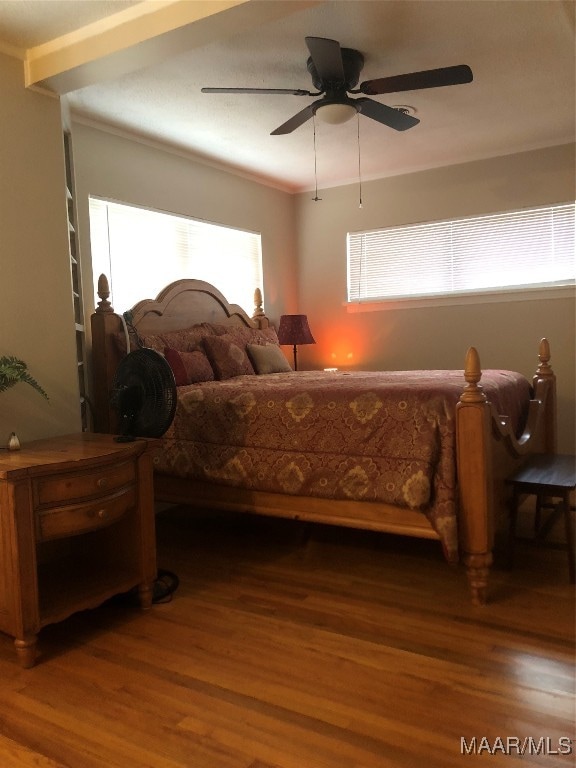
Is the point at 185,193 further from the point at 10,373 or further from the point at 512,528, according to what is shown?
the point at 512,528

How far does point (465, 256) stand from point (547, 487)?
9.23ft

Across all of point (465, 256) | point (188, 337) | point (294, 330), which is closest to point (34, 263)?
point (188, 337)

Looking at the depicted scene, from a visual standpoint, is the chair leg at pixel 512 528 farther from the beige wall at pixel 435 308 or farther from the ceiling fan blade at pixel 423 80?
the beige wall at pixel 435 308

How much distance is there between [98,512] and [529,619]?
1641mm

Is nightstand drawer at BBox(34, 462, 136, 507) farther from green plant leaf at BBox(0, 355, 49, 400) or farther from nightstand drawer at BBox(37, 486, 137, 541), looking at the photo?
green plant leaf at BBox(0, 355, 49, 400)

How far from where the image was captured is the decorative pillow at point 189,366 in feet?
11.8

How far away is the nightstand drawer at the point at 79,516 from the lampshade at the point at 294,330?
3.01 m

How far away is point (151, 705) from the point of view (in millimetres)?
1820

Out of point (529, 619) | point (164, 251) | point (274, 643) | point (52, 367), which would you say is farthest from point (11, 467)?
point (164, 251)

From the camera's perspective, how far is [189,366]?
12.2 feet

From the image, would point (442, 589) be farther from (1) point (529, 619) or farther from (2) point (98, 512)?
(2) point (98, 512)

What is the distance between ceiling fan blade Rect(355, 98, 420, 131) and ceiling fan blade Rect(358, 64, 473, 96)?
11 centimetres

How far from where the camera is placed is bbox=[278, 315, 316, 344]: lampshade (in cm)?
521

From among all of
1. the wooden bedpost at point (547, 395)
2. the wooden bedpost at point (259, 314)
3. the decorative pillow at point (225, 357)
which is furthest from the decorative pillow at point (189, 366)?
the wooden bedpost at point (547, 395)
